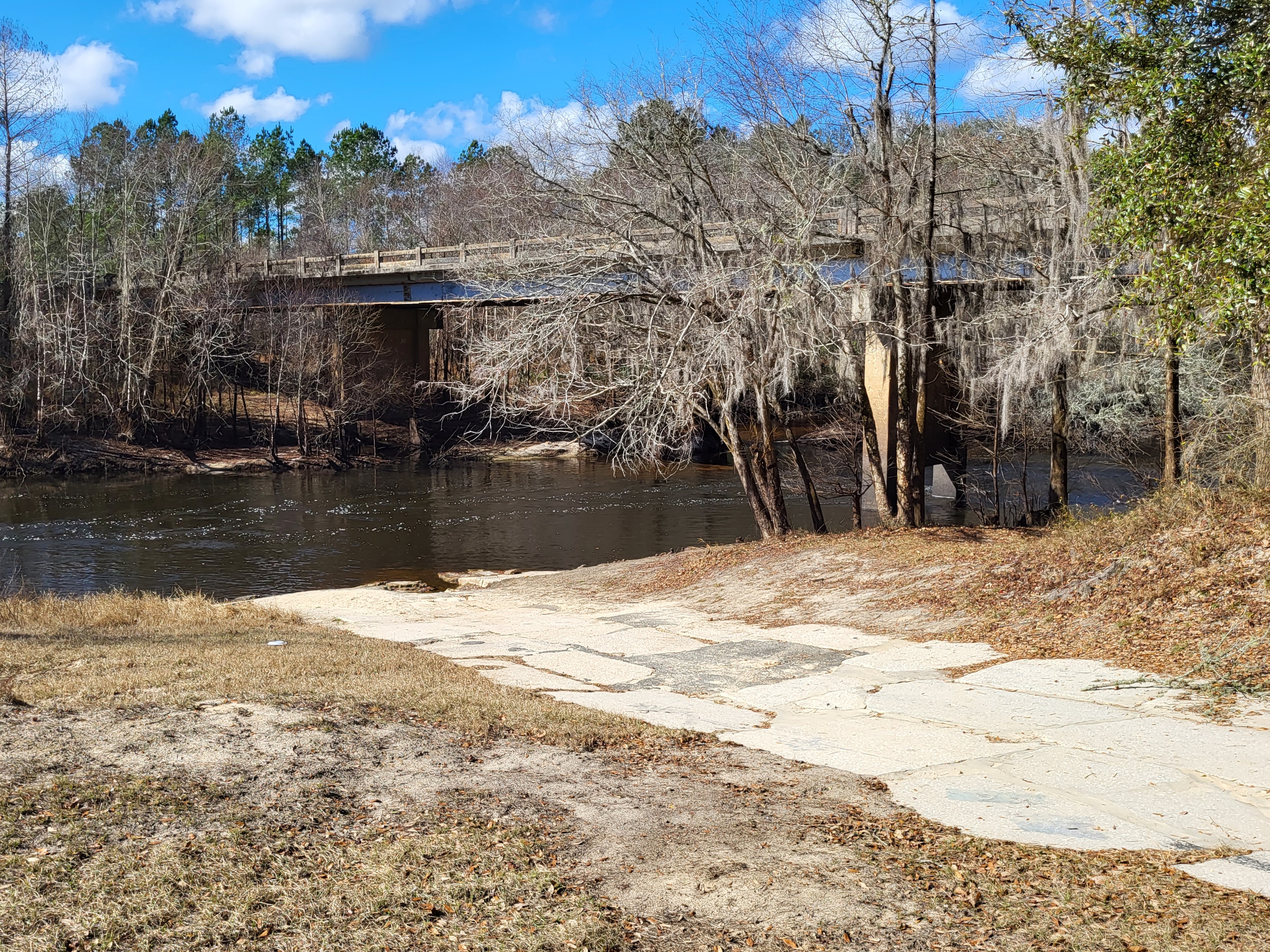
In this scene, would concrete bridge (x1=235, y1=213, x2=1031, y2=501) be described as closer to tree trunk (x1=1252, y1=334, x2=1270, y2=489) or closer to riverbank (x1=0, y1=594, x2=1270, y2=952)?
tree trunk (x1=1252, y1=334, x2=1270, y2=489)

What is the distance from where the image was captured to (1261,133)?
10.4 m

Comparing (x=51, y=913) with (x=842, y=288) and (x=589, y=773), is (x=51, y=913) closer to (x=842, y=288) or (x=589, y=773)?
(x=589, y=773)

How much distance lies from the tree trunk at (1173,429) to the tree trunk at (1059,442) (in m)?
1.82

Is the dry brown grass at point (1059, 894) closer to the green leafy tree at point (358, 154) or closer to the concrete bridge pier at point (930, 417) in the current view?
the concrete bridge pier at point (930, 417)

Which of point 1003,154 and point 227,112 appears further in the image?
point 227,112

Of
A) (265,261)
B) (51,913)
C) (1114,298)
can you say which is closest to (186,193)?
(265,261)

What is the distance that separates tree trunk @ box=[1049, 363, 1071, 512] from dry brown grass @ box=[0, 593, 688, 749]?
42.6 feet

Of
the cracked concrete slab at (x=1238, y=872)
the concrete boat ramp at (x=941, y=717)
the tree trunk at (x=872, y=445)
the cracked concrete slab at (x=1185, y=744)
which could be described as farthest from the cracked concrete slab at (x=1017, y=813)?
the tree trunk at (x=872, y=445)

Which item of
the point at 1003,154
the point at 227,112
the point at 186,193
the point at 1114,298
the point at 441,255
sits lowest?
the point at 1114,298

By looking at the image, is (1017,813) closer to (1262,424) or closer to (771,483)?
(1262,424)

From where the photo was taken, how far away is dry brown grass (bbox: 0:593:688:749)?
327 inches

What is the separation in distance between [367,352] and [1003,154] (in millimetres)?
38421

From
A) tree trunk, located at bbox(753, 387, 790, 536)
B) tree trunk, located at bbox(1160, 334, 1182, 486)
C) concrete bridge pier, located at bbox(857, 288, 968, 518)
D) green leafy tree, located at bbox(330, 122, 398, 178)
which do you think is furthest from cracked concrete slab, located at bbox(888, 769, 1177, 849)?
green leafy tree, located at bbox(330, 122, 398, 178)

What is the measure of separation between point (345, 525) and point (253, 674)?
2162 centimetres
